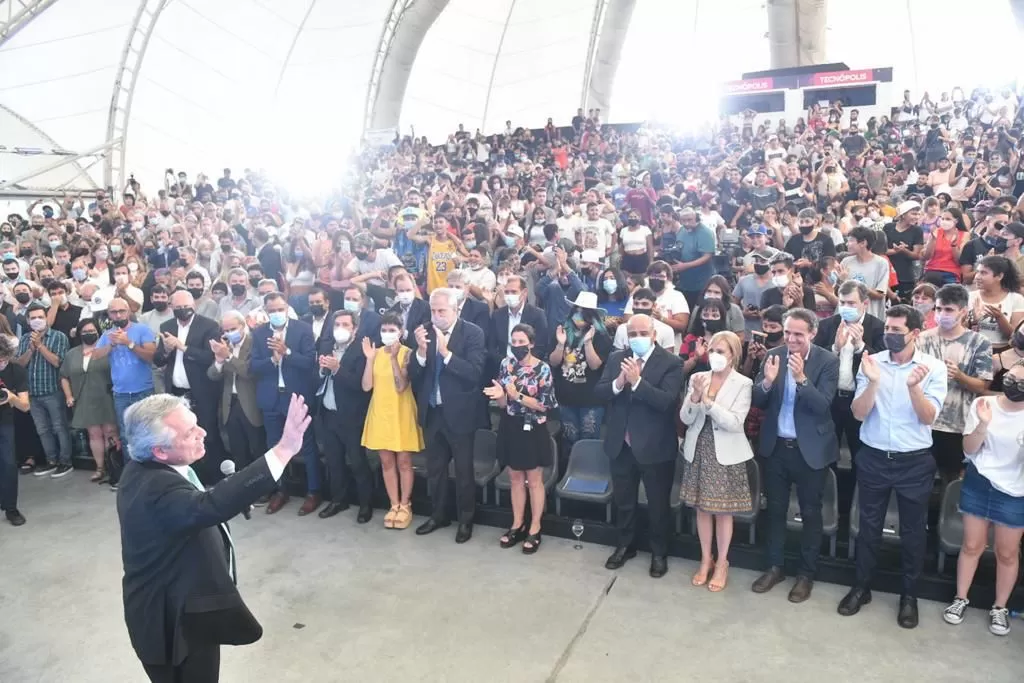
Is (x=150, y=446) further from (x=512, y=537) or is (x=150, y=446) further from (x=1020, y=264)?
(x=1020, y=264)

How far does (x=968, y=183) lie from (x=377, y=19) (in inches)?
834

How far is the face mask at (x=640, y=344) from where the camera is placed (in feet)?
17.2

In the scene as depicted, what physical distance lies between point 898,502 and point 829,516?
60 cm

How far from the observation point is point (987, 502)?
427 cm

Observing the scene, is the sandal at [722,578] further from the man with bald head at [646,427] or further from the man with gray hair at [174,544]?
the man with gray hair at [174,544]

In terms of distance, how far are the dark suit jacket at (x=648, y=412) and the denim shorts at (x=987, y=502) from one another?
1.78 metres

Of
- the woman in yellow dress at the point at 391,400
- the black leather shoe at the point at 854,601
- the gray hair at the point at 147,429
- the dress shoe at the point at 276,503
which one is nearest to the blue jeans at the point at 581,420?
the woman in yellow dress at the point at 391,400

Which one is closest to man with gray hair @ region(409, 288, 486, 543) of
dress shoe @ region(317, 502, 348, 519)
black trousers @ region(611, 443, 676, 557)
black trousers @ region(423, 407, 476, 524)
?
black trousers @ region(423, 407, 476, 524)

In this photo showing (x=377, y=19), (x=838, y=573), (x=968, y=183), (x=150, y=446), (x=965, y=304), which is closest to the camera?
Answer: (x=150, y=446)

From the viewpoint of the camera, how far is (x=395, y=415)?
617 centimetres

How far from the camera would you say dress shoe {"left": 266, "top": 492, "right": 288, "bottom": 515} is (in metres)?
6.81

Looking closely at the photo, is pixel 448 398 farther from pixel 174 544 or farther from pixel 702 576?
pixel 174 544

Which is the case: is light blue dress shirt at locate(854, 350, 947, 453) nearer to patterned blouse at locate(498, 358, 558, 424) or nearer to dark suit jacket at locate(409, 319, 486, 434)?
patterned blouse at locate(498, 358, 558, 424)

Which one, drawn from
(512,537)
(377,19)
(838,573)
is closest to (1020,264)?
(838,573)
